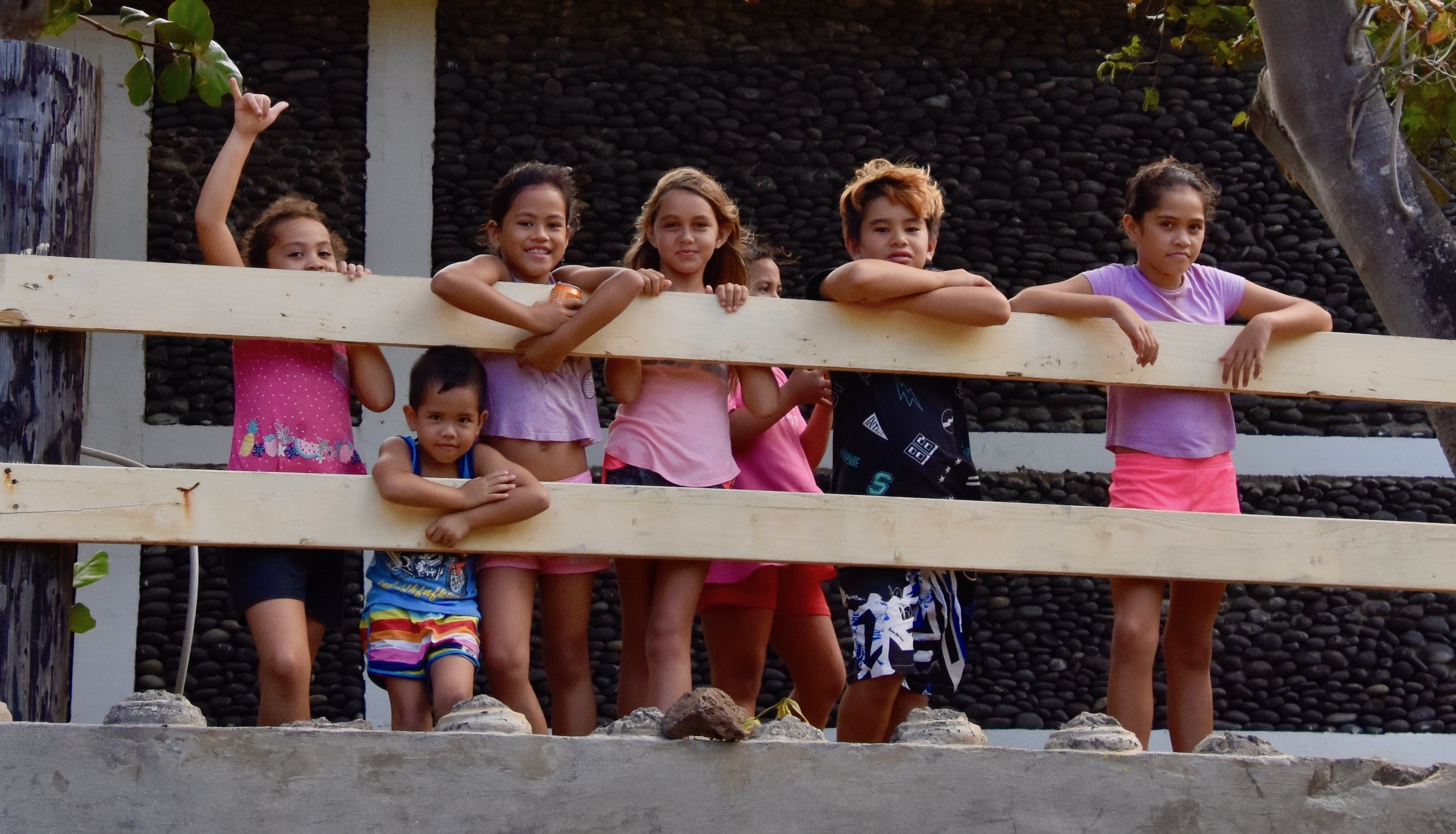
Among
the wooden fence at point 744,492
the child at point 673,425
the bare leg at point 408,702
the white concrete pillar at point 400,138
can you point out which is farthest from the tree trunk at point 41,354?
the white concrete pillar at point 400,138

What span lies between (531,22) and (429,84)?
0.59 metres

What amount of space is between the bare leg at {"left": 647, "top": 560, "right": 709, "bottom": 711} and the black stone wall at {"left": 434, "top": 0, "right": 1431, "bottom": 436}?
4064 mm

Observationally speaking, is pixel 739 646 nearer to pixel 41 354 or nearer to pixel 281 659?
pixel 281 659

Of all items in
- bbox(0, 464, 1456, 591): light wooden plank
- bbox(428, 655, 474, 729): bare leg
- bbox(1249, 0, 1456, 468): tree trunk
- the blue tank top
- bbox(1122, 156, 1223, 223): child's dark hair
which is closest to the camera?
bbox(0, 464, 1456, 591): light wooden plank

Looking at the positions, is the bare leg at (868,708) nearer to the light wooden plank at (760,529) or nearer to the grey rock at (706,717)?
the light wooden plank at (760,529)

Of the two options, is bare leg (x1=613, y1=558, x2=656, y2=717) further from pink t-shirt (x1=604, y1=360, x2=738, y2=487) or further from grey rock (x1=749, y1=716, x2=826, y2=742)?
grey rock (x1=749, y1=716, x2=826, y2=742)

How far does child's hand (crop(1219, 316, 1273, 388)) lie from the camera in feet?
10.7

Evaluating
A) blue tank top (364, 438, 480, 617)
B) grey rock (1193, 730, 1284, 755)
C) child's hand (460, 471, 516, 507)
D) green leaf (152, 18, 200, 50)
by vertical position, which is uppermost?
green leaf (152, 18, 200, 50)

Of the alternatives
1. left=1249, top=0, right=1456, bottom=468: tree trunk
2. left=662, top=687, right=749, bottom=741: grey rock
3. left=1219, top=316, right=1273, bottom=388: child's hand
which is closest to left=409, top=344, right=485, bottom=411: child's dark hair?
left=662, top=687, right=749, bottom=741: grey rock

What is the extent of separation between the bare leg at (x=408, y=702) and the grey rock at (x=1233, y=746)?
1.55m

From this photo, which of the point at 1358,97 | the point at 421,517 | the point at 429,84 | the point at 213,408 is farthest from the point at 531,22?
the point at 421,517

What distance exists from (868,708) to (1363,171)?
2.28m

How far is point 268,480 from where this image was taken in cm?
290

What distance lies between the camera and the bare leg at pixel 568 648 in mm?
3377
